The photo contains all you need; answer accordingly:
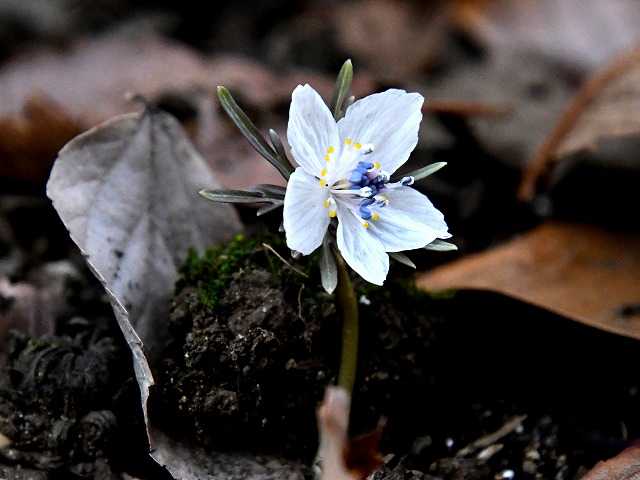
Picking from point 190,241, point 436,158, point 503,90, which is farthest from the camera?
point 503,90

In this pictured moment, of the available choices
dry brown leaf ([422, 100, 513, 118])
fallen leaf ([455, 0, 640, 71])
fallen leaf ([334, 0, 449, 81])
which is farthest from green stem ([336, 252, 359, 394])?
fallen leaf ([455, 0, 640, 71])

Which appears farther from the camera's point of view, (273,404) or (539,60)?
(539,60)

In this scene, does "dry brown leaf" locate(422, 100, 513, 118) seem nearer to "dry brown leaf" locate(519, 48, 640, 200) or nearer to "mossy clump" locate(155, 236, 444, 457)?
"dry brown leaf" locate(519, 48, 640, 200)

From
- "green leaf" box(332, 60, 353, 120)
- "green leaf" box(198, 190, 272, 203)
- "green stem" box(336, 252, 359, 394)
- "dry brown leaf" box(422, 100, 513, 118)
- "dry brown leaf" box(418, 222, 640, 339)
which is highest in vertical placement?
"green leaf" box(332, 60, 353, 120)

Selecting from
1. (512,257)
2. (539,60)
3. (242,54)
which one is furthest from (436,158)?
(242,54)

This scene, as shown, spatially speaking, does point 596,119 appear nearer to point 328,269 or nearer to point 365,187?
point 365,187

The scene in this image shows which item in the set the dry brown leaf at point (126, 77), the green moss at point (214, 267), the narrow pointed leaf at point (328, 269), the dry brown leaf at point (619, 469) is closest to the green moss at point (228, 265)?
the green moss at point (214, 267)

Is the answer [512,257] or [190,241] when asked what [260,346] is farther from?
Answer: [512,257]
